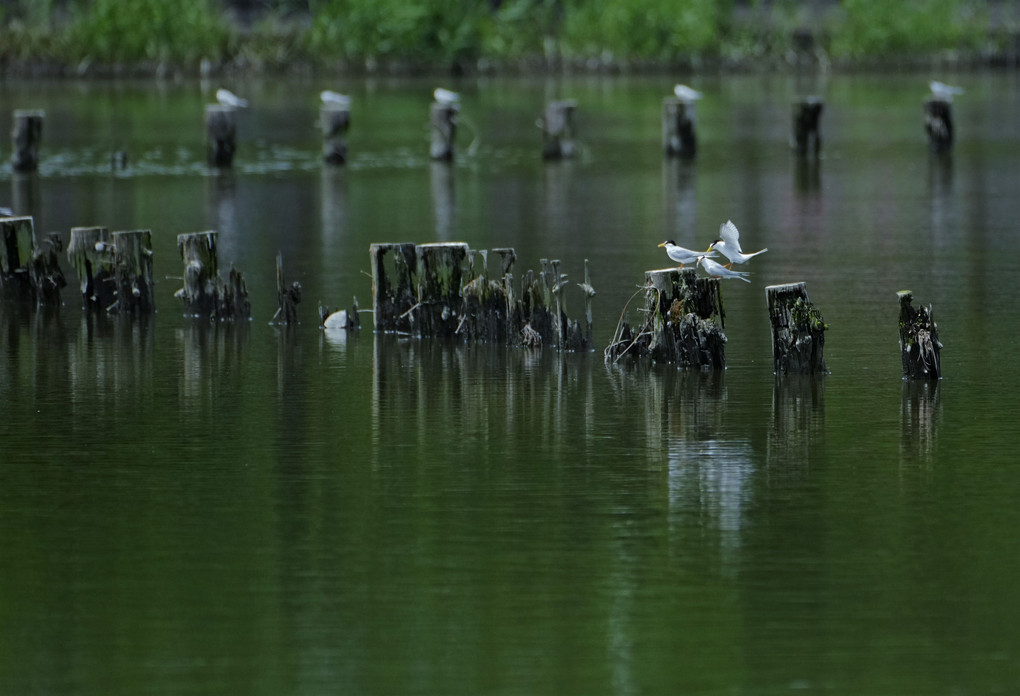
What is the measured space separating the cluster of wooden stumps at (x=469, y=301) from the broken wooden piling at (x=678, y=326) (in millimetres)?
534

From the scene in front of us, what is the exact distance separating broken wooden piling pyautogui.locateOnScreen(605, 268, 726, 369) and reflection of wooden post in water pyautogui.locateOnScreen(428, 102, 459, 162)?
18.6 metres

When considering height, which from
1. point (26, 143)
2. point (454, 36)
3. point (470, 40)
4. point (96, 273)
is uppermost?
point (454, 36)

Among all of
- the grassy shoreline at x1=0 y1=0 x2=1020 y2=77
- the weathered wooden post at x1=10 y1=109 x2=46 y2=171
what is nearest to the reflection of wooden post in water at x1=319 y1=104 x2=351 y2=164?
the weathered wooden post at x1=10 y1=109 x2=46 y2=171

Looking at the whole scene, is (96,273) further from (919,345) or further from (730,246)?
(919,345)

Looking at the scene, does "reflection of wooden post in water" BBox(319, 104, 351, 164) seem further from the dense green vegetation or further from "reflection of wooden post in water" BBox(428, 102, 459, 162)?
the dense green vegetation

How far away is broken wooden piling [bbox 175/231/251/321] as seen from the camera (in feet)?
57.7

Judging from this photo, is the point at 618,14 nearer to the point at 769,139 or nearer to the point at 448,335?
the point at 769,139

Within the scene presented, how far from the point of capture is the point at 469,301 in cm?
1628

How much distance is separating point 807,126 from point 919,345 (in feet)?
67.0

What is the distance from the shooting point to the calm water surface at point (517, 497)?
862 centimetres

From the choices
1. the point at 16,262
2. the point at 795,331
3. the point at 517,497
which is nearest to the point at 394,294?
the point at 795,331

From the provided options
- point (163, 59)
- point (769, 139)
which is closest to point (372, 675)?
point (769, 139)

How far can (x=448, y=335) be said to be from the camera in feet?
54.4

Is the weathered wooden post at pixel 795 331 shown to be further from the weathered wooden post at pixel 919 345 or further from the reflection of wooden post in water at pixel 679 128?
the reflection of wooden post in water at pixel 679 128
